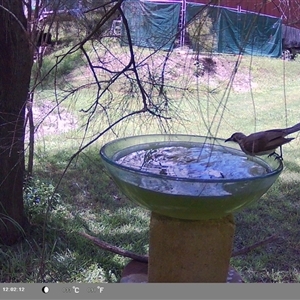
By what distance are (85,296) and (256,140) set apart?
29.8 inches

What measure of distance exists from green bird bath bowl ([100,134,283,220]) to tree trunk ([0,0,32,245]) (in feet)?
2.05

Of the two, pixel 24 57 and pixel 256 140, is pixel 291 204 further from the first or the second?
pixel 24 57

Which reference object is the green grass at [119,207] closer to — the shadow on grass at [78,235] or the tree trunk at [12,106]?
the shadow on grass at [78,235]

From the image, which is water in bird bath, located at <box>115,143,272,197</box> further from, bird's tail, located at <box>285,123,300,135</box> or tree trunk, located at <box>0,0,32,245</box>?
tree trunk, located at <box>0,0,32,245</box>

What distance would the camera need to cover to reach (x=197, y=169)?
1690mm

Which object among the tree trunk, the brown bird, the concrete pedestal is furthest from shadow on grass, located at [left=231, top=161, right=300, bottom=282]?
the tree trunk

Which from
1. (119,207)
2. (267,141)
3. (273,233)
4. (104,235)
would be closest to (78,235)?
(104,235)

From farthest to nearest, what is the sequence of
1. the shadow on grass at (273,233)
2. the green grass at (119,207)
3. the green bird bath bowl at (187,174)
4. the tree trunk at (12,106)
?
the shadow on grass at (273,233) < the tree trunk at (12,106) < the green grass at (119,207) < the green bird bath bowl at (187,174)

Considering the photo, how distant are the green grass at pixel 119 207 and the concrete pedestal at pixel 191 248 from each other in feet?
1.05

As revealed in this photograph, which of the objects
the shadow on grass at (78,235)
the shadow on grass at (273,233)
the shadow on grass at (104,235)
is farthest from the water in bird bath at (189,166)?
the shadow on grass at (273,233)

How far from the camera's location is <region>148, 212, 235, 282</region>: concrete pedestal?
1642 millimetres

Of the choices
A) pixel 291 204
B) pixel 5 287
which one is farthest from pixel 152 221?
pixel 291 204

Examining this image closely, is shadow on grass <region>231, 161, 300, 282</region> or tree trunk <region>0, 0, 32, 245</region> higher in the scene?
tree trunk <region>0, 0, 32, 245</region>

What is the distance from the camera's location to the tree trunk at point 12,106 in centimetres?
224
